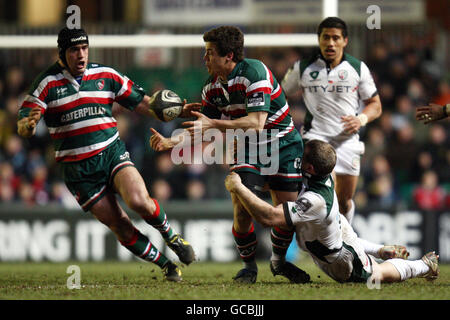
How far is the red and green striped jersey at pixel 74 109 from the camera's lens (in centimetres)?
679

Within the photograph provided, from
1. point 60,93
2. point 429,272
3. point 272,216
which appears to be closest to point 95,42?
point 60,93

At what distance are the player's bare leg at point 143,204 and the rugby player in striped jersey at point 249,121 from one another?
1.70 feet

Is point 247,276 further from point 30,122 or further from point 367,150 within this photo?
point 367,150

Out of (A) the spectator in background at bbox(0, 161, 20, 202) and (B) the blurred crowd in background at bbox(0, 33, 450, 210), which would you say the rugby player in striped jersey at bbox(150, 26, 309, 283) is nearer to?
(B) the blurred crowd in background at bbox(0, 33, 450, 210)

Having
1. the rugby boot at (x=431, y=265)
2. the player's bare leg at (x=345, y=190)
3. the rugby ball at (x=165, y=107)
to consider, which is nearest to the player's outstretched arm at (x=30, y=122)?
the rugby ball at (x=165, y=107)

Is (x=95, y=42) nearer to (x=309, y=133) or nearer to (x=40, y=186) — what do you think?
(x=309, y=133)

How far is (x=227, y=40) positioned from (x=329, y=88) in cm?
162

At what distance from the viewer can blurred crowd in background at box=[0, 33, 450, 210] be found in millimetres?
12195

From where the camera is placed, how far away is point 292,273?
6934 millimetres

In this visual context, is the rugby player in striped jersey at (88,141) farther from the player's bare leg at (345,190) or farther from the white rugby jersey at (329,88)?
the player's bare leg at (345,190)

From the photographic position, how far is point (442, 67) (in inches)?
575

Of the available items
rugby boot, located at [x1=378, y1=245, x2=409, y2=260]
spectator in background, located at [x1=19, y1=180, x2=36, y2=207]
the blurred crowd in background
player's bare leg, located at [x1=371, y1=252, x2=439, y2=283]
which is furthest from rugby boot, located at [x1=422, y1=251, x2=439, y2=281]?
spectator in background, located at [x1=19, y1=180, x2=36, y2=207]

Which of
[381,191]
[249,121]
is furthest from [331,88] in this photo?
[381,191]

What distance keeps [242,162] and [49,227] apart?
574 centimetres
